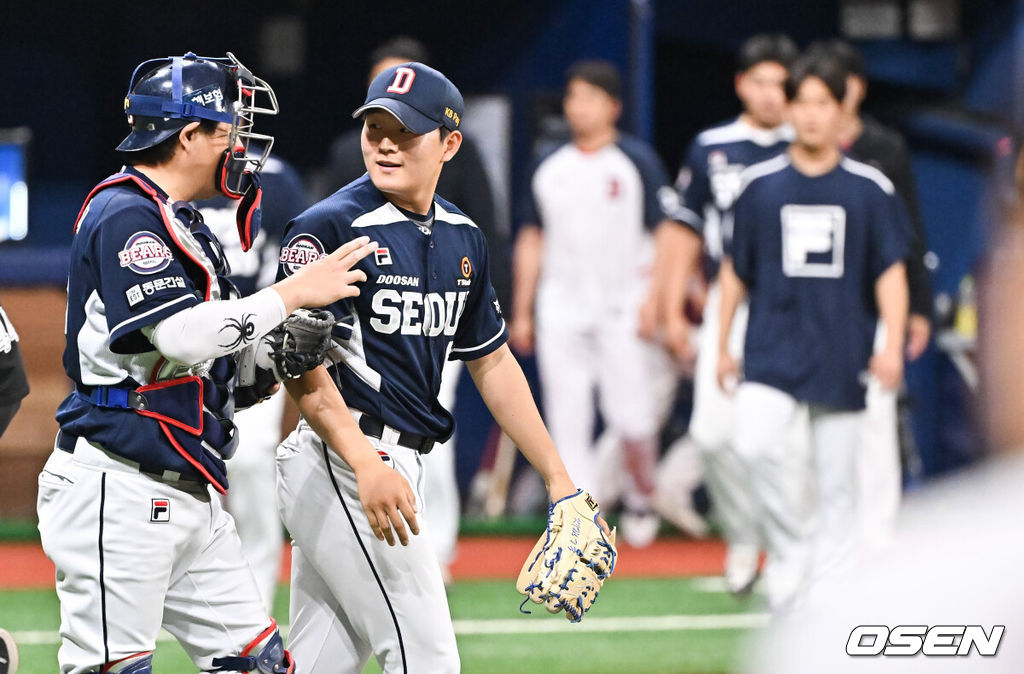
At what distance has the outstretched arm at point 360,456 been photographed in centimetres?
344

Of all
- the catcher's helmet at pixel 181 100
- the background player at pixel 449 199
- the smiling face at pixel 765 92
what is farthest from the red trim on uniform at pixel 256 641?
the smiling face at pixel 765 92

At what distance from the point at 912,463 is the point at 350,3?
17.1 feet

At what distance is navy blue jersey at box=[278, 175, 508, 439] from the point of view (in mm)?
3666

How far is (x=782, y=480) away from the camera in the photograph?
6.75 meters

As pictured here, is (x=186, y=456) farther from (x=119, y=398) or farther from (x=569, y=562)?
(x=569, y=562)

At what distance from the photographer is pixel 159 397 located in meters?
3.52

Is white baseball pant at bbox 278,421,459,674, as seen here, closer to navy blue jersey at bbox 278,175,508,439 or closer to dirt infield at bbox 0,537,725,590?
navy blue jersey at bbox 278,175,508,439

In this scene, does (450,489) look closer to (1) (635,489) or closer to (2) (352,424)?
(1) (635,489)

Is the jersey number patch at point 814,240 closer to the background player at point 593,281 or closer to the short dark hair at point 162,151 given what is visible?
the background player at point 593,281

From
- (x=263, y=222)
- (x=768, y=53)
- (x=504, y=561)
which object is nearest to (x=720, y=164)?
(x=768, y=53)

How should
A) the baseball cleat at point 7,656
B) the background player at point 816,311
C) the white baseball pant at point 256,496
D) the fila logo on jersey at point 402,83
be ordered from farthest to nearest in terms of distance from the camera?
the background player at point 816,311 < the white baseball pant at point 256,496 < the baseball cleat at point 7,656 < the fila logo on jersey at point 402,83

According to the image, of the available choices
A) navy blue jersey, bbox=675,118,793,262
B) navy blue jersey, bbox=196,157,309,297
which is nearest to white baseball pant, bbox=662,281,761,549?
navy blue jersey, bbox=675,118,793,262

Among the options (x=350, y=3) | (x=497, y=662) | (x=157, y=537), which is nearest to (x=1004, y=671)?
(x=157, y=537)

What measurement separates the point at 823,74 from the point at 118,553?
14.0 ft
